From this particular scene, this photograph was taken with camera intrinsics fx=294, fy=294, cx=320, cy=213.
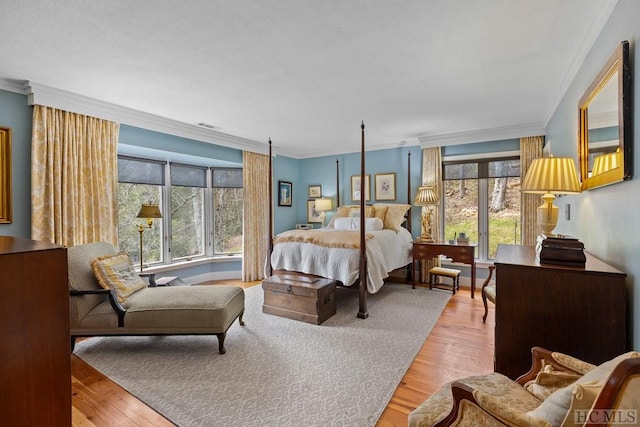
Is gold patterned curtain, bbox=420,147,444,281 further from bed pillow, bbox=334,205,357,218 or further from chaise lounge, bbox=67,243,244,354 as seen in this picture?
chaise lounge, bbox=67,243,244,354

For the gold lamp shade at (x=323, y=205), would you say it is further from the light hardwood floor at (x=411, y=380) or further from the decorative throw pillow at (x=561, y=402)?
the decorative throw pillow at (x=561, y=402)

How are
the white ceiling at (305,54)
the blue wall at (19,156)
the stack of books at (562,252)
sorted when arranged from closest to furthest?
the stack of books at (562,252) < the white ceiling at (305,54) < the blue wall at (19,156)

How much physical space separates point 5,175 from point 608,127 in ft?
15.6

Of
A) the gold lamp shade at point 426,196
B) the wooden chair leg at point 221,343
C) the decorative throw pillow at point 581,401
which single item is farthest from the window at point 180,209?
the decorative throw pillow at point 581,401

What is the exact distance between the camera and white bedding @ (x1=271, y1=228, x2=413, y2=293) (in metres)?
3.62

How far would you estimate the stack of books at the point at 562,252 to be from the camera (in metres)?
1.64

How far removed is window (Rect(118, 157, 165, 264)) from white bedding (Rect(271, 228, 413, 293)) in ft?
7.10

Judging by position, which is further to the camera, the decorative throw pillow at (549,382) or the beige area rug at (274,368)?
the beige area rug at (274,368)

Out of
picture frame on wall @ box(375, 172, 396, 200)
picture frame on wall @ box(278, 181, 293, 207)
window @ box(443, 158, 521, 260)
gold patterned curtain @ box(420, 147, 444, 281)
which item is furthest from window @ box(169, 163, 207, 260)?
window @ box(443, 158, 521, 260)

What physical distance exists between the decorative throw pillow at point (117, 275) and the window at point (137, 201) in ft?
4.96

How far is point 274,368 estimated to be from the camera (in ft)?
7.82

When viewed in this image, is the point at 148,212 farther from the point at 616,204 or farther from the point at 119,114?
the point at 616,204

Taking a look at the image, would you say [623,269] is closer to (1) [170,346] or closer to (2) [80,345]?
(1) [170,346]

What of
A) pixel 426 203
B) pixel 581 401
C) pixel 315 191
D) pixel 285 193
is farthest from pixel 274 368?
pixel 315 191
